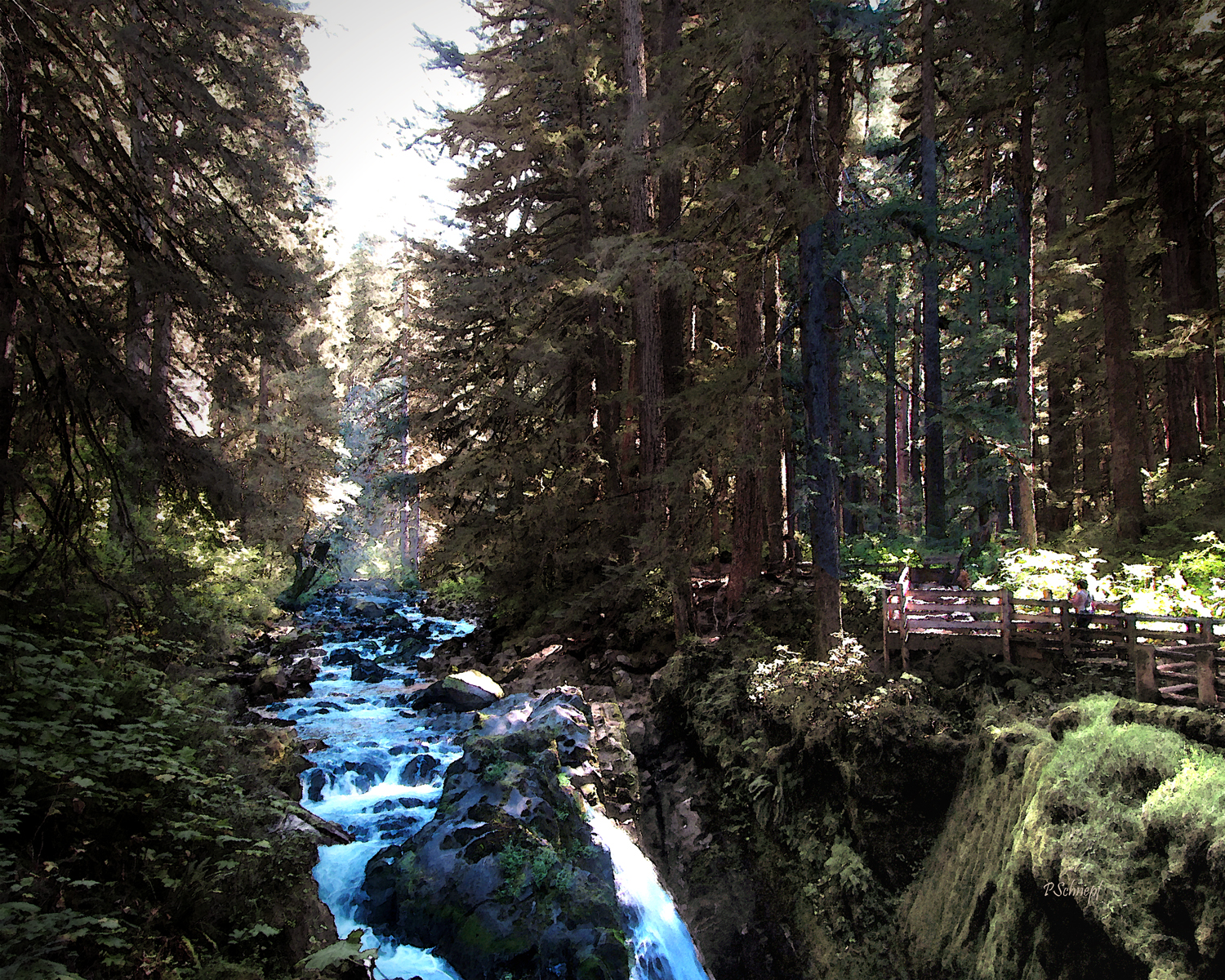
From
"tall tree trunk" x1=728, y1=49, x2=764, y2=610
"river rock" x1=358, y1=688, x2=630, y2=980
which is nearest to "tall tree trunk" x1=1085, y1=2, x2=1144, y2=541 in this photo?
"tall tree trunk" x1=728, y1=49, x2=764, y2=610

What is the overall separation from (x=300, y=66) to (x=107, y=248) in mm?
14105

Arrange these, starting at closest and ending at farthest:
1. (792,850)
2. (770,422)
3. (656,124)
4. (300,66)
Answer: (792,850), (770,422), (656,124), (300,66)

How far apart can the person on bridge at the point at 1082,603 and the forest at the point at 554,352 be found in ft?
2.57

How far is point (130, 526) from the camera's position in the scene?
18.4ft

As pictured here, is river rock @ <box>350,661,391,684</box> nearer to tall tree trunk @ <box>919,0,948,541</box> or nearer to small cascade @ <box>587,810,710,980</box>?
small cascade @ <box>587,810,710,980</box>

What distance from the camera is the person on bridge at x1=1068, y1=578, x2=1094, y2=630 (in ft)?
28.8

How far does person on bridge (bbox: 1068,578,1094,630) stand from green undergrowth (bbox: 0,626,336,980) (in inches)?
366

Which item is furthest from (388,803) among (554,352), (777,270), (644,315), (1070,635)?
(777,270)

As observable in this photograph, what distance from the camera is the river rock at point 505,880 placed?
22.9 feet

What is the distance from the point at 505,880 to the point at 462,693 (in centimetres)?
656

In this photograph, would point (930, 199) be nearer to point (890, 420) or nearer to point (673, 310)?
point (673, 310)

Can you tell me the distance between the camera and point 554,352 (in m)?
16.2

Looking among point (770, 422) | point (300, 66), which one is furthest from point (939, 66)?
point (300, 66)

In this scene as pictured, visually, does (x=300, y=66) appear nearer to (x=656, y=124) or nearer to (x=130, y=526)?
(x=656, y=124)
